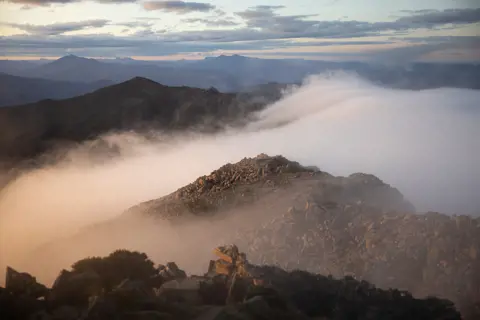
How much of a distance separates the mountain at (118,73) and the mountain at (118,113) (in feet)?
0.61

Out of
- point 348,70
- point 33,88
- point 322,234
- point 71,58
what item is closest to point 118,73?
point 71,58

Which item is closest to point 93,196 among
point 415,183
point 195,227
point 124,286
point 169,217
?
point 169,217

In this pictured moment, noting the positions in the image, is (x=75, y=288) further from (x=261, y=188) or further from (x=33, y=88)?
(x=261, y=188)

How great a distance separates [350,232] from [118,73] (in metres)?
3.01

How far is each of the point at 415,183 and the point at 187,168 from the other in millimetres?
3067

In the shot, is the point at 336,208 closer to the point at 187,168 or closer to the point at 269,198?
the point at 269,198

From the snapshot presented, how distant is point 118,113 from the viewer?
20.0 ft

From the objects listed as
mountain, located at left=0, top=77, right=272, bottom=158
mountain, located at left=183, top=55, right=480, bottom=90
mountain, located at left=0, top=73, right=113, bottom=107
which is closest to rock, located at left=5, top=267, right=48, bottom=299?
mountain, located at left=0, top=77, right=272, bottom=158

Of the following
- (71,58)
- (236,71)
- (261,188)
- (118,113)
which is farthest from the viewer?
(261,188)

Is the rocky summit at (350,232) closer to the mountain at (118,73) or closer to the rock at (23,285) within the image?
the mountain at (118,73)

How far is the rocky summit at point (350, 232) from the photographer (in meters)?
4.34

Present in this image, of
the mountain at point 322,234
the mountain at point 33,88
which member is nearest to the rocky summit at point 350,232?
the mountain at point 322,234

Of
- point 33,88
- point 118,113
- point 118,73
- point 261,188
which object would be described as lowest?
point 261,188

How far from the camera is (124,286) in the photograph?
11.8 feet
